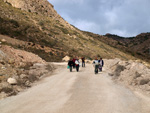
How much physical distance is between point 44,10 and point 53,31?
17.6 metres

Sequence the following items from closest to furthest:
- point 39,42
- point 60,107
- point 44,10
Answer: point 60,107 → point 39,42 → point 44,10

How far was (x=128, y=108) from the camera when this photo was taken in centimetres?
554

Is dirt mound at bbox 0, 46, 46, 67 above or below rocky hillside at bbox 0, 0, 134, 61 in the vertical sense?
below

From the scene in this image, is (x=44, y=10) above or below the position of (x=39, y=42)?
above

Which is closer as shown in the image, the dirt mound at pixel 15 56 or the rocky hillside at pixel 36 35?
the dirt mound at pixel 15 56

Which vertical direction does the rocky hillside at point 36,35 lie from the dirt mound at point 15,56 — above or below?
above

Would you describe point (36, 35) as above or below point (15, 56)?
above

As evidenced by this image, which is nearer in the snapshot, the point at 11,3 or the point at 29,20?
the point at 29,20

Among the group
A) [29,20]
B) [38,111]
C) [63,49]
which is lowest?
[38,111]

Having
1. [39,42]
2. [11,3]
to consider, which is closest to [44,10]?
[11,3]

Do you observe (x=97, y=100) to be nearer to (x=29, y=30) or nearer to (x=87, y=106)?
(x=87, y=106)

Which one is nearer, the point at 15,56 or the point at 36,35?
the point at 15,56

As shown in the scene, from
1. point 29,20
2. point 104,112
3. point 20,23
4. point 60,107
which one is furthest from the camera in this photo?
point 29,20

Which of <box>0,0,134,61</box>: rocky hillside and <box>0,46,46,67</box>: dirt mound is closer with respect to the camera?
<box>0,46,46,67</box>: dirt mound
